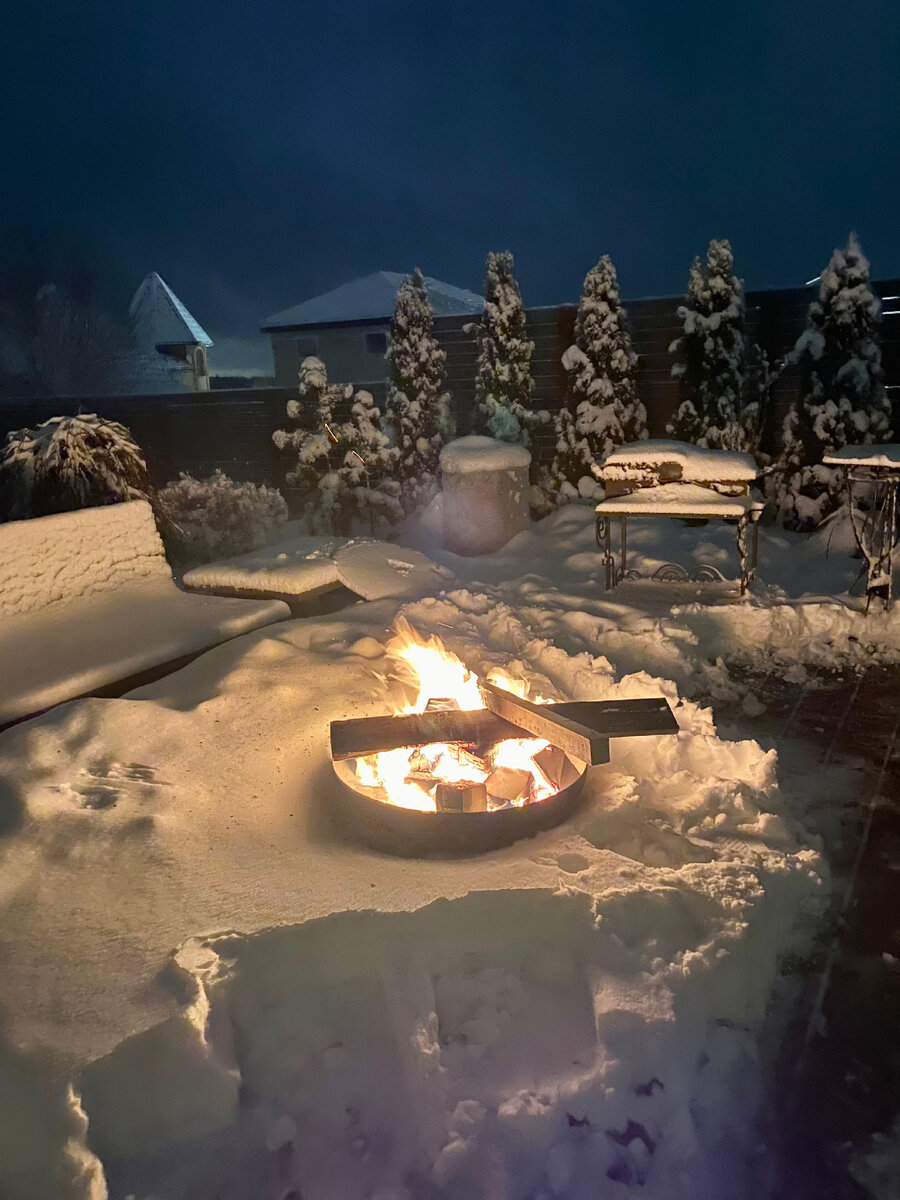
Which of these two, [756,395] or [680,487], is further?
[756,395]

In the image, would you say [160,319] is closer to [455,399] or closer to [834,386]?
[455,399]

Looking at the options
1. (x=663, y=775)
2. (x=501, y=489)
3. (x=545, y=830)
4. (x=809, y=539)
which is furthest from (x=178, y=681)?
(x=809, y=539)

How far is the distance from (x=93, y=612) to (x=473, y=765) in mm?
3243

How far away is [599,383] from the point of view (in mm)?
10789

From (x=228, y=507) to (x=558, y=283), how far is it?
239ft

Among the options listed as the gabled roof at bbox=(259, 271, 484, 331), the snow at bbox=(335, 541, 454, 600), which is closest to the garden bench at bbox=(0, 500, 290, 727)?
the snow at bbox=(335, 541, 454, 600)

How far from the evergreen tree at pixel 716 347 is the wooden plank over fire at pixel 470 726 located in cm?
667

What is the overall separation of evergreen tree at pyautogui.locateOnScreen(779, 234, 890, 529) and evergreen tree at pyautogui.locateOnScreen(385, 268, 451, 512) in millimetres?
4804

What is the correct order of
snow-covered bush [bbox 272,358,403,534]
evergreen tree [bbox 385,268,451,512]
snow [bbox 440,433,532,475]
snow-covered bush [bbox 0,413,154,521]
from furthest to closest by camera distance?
snow-covered bush [bbox 272,358,403,534] < evergreen tree [bbox 385,268,451,512] < snow [bbox 440,433,532,475] < snow-covered bush [bbox 0,413,154,521]

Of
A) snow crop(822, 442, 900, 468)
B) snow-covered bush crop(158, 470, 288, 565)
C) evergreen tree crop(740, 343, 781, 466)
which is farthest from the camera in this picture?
snow-covered bush crop(158, 470, 288, 565)

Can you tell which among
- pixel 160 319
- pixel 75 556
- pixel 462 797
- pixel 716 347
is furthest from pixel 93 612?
pixel 160 319

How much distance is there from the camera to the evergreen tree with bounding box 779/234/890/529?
923 cm

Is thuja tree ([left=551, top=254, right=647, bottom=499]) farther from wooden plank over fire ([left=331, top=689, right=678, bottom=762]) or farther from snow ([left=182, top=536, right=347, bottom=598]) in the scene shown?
wooden plank over fire ([left=331, top=689, right=678, bottom=762])

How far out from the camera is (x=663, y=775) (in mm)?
4070
